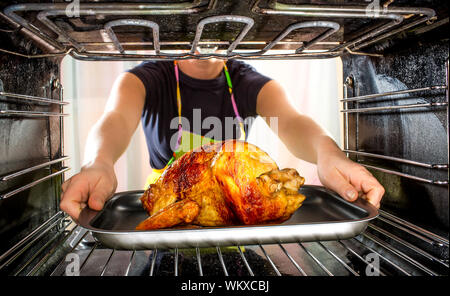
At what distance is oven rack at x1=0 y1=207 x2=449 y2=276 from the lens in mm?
722

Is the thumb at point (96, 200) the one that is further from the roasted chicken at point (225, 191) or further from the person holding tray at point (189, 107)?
the person holding tray at point (189, 107)

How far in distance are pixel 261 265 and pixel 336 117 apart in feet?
7.78

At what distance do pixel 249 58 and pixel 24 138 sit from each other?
66 cm

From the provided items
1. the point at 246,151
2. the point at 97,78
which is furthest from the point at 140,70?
the point at 97,78

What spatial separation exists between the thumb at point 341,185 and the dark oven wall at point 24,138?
806 mm

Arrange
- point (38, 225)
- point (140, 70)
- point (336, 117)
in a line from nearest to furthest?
point (38, 225) → point (140, 70) → point (336, 117)

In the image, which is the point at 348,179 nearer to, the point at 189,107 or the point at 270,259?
the point at 270,259

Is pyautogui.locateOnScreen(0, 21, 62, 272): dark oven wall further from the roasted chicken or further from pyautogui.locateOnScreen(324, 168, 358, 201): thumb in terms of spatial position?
pyautogui.locateOnScreen(324, 168, 358, 201): thumb

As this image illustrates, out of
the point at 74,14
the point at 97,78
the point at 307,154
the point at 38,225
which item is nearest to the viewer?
the point at 74,14

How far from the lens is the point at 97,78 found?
2727mm

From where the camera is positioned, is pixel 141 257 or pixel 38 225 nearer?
pixel 141 257

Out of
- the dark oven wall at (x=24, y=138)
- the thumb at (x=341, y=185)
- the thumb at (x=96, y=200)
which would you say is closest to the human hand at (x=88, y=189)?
the thumb at (x=96, y=200)

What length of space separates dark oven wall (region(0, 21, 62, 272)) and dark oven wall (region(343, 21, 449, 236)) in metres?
0.94

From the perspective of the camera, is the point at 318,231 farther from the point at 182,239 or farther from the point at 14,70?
the point at 14,70
